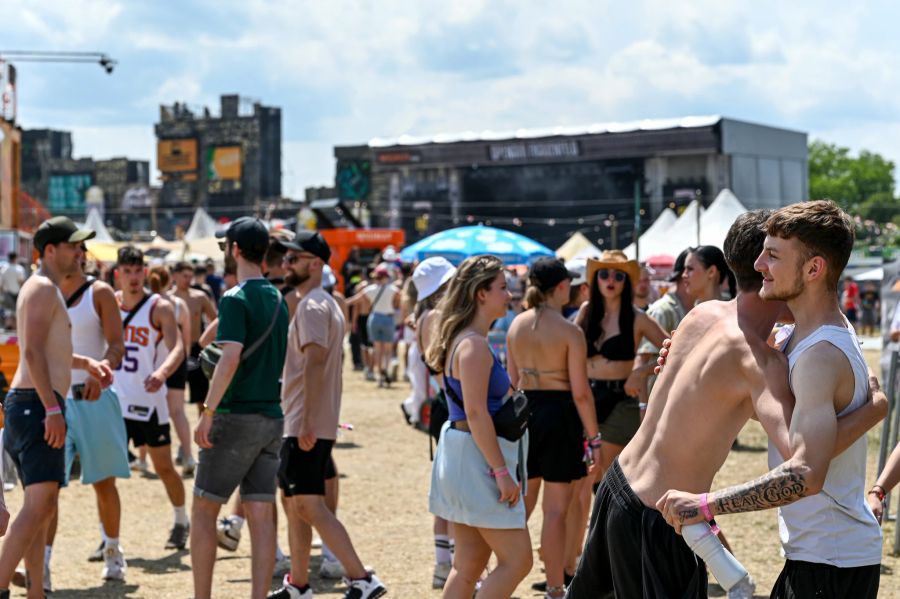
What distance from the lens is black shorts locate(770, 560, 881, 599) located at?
3.61 m

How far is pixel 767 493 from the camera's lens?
341 cm

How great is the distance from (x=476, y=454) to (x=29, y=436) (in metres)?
2.26

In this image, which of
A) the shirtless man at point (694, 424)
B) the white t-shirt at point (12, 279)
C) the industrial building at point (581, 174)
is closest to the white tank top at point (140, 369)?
the shirtless man at point (694, 424)

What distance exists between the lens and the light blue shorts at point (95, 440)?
24.9 ft

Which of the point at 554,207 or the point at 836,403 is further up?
the point at 554,207

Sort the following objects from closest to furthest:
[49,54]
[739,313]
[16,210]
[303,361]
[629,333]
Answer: [739,313] → [303,361] → [629,333] → [49,54] → [16,210]

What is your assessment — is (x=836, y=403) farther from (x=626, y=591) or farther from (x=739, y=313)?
(x=626, y=591)

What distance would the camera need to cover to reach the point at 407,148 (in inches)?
2778

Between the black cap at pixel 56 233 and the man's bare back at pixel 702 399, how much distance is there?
3.58 metres

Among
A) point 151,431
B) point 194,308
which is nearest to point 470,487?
point 151,431

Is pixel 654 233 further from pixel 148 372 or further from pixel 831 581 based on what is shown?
pixel 831 581

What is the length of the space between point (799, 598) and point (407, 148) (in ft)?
222

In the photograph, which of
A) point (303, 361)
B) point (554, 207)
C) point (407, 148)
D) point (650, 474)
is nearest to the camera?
point (650, 474)

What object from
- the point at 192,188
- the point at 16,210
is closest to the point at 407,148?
the point at 192,188
